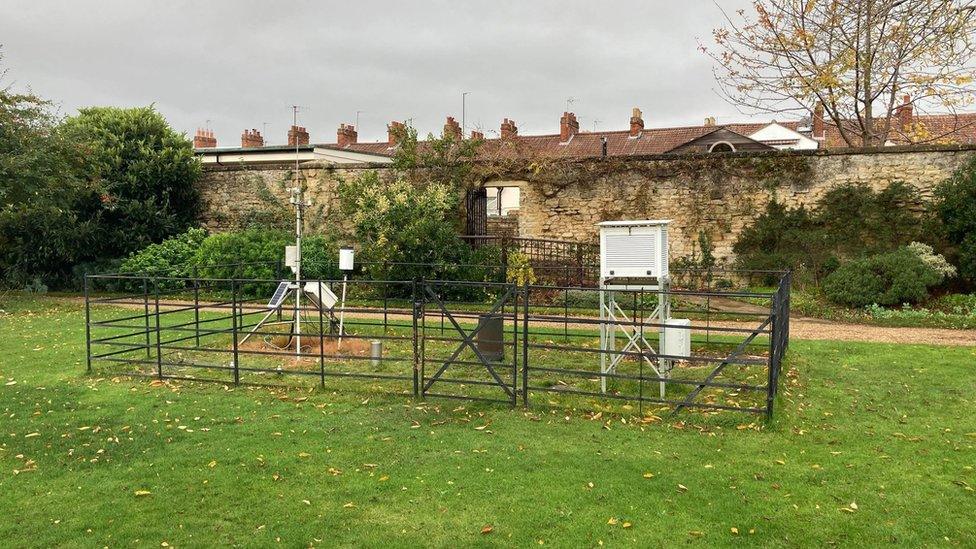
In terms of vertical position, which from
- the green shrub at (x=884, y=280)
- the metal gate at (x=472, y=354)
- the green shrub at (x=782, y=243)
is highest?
the green shrub at (x=782, y=243)

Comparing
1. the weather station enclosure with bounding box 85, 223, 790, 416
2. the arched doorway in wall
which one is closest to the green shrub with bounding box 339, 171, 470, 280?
the weather station enclosure with bounding box 85, 223, 790, 416

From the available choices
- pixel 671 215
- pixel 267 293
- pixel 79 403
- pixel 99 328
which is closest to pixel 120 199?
pixel 267 293

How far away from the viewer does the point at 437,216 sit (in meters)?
16.3

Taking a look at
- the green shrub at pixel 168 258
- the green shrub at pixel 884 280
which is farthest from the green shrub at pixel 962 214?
the green shrub at pixel 168 258

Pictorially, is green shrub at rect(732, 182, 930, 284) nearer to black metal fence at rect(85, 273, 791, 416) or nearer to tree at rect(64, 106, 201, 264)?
black metal fence at rect(85, 273, 791, 416)

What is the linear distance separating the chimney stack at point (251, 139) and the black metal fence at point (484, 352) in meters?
18.6

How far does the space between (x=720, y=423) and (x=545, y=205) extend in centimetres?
1159

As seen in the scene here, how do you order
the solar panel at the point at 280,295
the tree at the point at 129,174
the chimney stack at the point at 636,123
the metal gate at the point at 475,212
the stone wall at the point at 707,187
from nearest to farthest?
1. the solar panel at the point at 280,295
2. the stone wall at the point at 707,187
3. the metal gate at the point at 475,212
4. the tree at the point at 129,174
5. the chimney stack at the point at 636,123

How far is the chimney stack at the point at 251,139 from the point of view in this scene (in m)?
31.2

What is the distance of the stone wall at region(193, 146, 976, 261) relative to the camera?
49.0ft

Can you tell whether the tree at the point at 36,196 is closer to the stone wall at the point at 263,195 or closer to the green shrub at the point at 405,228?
the stone wall at the point at 263,195

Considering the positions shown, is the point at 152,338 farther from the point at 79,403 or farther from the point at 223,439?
the point at 223,439

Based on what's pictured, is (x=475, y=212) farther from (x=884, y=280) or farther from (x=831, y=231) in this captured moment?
(x=884, y=280)

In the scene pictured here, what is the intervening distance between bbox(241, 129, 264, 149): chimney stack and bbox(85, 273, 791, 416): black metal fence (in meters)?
18.6
